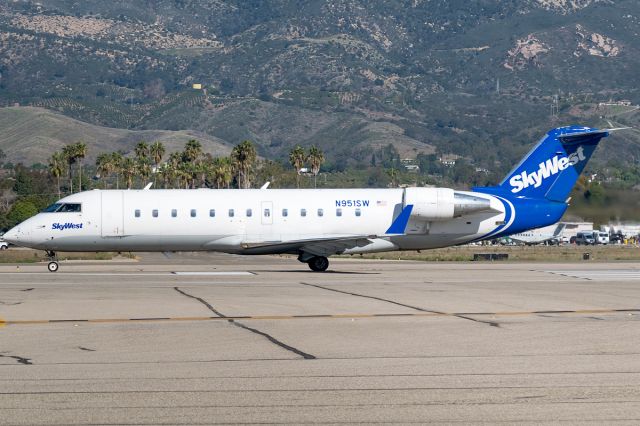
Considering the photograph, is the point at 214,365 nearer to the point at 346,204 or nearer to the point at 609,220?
the point at 346,204

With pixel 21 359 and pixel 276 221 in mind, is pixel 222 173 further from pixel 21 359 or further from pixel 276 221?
pixel 21 359

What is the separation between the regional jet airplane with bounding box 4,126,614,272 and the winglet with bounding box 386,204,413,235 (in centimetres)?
4

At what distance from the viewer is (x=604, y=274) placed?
41.7 meters

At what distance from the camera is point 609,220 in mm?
50969

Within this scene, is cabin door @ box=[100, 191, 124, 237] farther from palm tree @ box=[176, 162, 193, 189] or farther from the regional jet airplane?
palm tree @ box=[176, 162, 193, 189]

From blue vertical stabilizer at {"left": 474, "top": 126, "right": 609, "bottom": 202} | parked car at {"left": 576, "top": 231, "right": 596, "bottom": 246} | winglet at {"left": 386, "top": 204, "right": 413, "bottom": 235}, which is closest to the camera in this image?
winglet at {"left": 386, "top": 204, "right": 413, "bottom": 235}

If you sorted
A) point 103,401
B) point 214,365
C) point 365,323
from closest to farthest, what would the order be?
point 103,401 < point 214,365 < point 365,323

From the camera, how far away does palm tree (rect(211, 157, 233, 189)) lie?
136125 mm

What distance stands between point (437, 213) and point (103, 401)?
95.1 ft

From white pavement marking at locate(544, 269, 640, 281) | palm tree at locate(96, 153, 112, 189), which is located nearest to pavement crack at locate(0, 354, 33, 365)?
white pavement marking at locate(544, 269, 640, 281)

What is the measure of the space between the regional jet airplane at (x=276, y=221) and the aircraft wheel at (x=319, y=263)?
1.6 inches

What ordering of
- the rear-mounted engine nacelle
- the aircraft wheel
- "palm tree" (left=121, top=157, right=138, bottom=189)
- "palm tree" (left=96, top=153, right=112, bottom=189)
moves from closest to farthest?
the rear-mounted engine nacelle, the aircraft wheel, "palm tree" (left=96, top=153, right=112, bottom=189), "palm tree" (left=121, top=157, right=138, bottom=189)

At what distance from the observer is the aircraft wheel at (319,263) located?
4388 centimetres

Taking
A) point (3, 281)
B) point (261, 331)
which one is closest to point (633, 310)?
point (261, 331)
